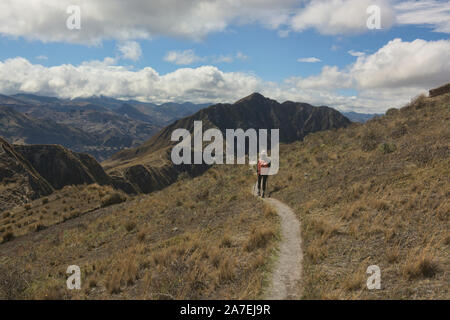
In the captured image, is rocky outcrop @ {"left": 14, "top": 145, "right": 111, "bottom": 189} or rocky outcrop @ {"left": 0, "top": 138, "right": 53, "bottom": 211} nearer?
rocky outcrop @ {"left": 0, "top": 138, "right": 53, "bottom": 211}

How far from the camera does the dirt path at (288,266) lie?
679 centimetres

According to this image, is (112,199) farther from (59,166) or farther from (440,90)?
(59,166)

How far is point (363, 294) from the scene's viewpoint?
644 centimetres

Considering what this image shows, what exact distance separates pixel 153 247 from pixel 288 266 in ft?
22.1

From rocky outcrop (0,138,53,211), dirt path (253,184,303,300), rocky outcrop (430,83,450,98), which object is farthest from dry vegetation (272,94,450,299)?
rocky outcrop (0,138,53,211)

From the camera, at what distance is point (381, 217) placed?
1047 cm

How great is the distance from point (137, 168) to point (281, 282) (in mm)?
184048

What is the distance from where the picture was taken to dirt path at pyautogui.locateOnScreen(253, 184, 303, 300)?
679 cm

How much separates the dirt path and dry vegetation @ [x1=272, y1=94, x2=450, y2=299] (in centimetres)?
29

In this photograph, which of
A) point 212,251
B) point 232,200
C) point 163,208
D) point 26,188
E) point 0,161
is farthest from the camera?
point 0,161

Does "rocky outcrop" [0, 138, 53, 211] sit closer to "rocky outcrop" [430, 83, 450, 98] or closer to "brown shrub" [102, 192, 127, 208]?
"brown shrub" [102, 192, 127, 208]

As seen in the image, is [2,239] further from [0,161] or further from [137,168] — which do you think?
[137,168]

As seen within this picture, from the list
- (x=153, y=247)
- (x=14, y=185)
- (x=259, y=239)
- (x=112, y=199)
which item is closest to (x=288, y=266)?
(x=259, y=239)
